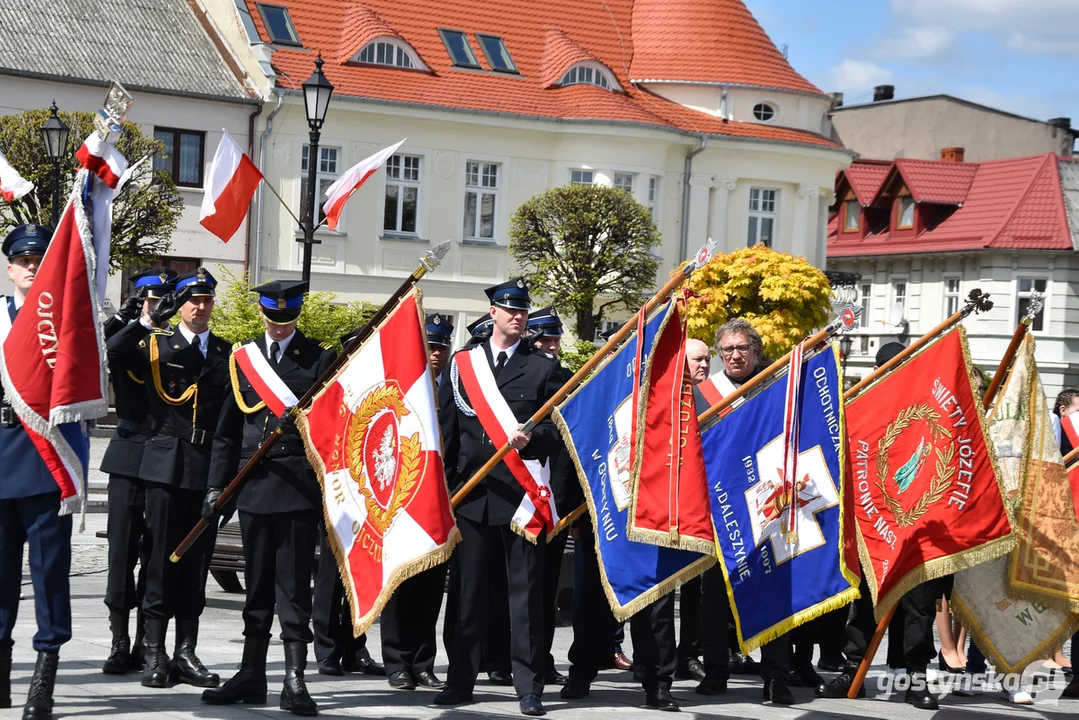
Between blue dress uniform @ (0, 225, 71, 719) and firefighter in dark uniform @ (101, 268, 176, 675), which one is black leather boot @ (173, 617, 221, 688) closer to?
firefighter in dark uniform @ (101, 268, 176, 675)

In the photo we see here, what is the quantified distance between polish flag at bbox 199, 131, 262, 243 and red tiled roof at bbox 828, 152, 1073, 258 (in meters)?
39.0

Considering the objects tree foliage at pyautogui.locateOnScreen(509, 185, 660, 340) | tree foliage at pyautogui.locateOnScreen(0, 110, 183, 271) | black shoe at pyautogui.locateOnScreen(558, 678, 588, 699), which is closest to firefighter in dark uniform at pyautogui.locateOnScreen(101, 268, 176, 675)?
black shoe at pyautogui.locateOnScreen(558, 678, 588, 699)

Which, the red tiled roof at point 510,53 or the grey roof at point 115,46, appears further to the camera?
the red tiled roof at point 510,53

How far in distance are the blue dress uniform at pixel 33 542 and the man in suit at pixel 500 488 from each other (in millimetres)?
1935

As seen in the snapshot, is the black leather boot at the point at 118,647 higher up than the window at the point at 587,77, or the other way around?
the window at the point at 587,77

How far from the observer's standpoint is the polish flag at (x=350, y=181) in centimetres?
1134

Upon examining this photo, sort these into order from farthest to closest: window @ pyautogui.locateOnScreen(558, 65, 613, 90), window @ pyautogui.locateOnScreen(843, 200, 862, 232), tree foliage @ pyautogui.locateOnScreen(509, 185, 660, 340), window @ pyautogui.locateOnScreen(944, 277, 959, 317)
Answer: window @ pyautogui.locateOnScreen(843, 200, 862, 232)
window @ pyautogui.locateOnScreen(944, 277, 959, 317)
window @ pyautogui.locateOnScreen(558, 65, 613, 90)
tree foliage @ pyautogui.locateOnScreen(509, 185, 660, 340)

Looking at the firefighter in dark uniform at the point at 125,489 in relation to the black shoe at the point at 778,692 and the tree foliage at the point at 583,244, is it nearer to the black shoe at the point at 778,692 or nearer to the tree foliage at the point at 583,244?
the black shoe at the point at 778,692

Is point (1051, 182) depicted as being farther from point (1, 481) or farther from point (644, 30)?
point (1, 481)

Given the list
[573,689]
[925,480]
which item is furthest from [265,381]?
[925,480]

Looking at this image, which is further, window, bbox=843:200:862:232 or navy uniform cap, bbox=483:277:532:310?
window, bbox=843:200:862:232

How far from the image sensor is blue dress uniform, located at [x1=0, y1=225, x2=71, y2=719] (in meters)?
7.10

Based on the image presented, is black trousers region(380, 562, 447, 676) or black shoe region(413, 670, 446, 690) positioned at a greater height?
black trousers region(380, 562, 447, 676)

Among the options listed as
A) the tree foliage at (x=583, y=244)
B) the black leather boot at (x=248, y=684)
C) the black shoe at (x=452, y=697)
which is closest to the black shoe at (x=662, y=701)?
the black shoe at (x=452, y=697)
